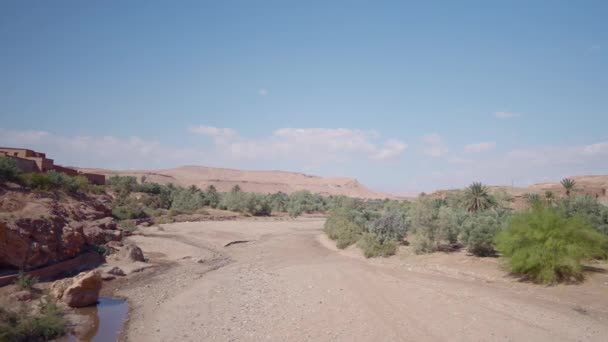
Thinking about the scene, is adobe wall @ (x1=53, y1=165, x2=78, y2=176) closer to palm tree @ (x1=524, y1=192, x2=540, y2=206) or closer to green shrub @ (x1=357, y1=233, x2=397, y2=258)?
green shrub @ (x1=357, y1=233, x2=397, y2=258)

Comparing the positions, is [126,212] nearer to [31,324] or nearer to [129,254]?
[129,254]

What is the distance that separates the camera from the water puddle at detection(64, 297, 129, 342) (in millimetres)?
11523

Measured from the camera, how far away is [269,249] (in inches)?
1174

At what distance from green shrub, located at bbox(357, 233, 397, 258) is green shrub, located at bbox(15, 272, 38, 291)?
17.3 meters

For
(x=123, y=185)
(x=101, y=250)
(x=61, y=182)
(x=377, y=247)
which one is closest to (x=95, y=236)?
(x=101, y=250)

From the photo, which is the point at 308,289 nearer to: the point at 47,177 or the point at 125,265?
the point at 125,265

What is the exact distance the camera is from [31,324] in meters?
10.5

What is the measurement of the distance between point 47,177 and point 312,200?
56.1 m

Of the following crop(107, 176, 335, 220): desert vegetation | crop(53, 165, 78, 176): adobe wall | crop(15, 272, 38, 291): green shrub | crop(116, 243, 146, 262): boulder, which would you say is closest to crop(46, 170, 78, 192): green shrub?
crop(53, 165, 78, 176): adobe wall

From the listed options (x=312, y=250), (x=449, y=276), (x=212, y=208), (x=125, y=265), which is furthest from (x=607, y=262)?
(x=212, y=208)

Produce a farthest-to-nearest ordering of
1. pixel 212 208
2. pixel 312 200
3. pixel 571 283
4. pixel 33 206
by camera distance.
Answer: pixel 312 200
pixel 212 208
pixel 33 206
pixel 571 283

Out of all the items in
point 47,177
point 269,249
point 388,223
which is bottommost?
point 269,249

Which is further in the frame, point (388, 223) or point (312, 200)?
point (312, 200)

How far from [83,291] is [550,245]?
1731 centimetres
